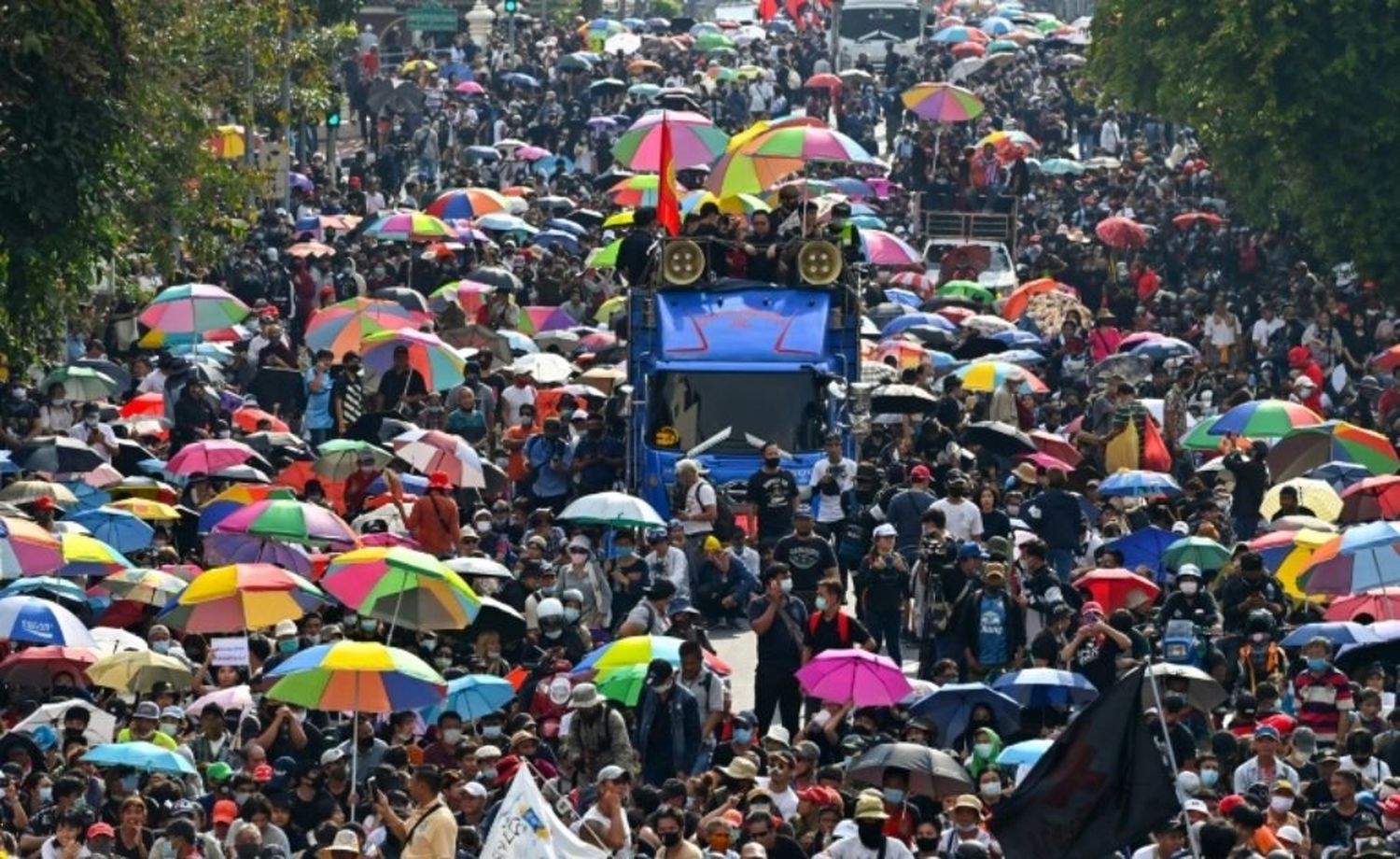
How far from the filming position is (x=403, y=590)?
24500 mm

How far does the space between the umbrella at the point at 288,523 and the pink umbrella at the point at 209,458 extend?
317 centimetres

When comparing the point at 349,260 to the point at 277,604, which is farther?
the point at 349,260

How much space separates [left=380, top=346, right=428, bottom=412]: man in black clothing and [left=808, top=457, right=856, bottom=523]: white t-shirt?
17.4 feet

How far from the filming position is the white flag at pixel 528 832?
1773cm

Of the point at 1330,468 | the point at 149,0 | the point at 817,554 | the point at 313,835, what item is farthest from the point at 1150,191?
the point at 313,835

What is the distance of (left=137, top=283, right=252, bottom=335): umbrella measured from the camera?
3634cm

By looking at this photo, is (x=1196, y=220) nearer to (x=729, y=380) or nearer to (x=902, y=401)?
(x=902, y=401)

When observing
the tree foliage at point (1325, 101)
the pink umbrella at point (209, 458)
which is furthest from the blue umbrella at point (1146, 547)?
the tree foliage at point (1325, 101)

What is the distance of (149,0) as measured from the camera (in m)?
36.5

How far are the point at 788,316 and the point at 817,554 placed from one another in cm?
489

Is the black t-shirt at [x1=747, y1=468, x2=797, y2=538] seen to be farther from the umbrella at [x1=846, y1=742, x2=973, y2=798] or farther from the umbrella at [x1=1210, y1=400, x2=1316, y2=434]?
the umbrella at [x1=846, y1=742, x2=973, y2=798]

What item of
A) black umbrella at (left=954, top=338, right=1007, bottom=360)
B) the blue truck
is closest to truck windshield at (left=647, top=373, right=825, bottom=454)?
the blue truck

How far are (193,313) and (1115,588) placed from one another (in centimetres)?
1235

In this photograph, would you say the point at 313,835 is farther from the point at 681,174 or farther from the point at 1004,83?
the point at 1004,83
